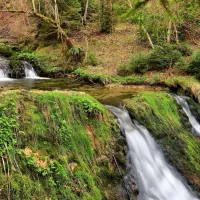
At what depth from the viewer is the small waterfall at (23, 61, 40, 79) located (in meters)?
14.3

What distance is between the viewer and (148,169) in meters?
6.11

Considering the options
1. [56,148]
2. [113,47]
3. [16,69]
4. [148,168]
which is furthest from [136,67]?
[56,148]

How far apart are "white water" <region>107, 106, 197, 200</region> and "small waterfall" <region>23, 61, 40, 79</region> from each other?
27.3ft

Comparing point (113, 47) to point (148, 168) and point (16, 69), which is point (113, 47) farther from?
point (148, 168)

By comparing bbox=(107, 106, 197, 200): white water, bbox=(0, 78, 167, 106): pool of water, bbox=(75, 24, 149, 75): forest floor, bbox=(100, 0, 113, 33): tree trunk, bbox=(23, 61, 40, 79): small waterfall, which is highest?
bbox=(100, 0, 113, 33): tree trunk

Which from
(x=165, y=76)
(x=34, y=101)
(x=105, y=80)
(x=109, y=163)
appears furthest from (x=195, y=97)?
(x=34, y=101)

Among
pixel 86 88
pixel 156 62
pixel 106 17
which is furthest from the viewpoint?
pixel 106 17

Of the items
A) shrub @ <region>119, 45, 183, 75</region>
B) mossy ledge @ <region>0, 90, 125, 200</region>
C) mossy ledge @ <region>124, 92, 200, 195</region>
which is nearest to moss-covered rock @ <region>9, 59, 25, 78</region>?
shrub @ <region>119, 45, 183, 75</region>

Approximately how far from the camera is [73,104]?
218 inches

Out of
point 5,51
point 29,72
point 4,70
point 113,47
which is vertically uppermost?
point 5,51

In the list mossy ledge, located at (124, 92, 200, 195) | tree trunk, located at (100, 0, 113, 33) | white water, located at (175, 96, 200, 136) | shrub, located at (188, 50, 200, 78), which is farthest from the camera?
tree trunk, located at (100, 0, 113, 33)

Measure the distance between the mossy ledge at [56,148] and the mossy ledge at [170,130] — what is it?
5.48 feet

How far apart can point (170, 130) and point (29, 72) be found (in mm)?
8982

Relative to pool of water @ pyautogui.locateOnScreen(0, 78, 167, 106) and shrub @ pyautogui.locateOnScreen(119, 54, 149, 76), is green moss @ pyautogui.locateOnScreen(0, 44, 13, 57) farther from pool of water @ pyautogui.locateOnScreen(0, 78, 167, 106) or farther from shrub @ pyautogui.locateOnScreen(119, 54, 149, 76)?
shrub @ pyautogui.locateOnScreen(119, 54, 149, 76)
